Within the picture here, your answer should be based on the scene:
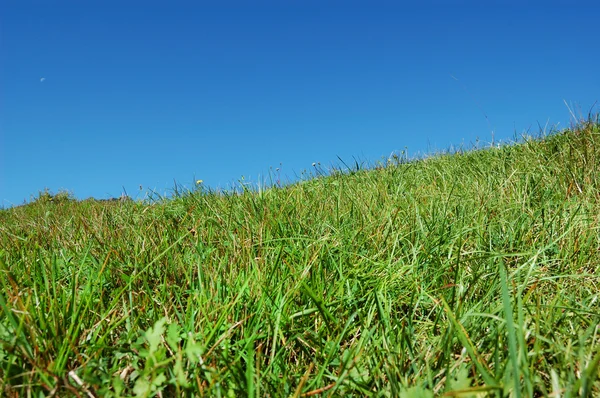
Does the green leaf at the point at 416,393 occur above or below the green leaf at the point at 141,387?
below

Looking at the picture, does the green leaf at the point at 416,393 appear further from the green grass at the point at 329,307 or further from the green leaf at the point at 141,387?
the green leaf at the point at 141,387

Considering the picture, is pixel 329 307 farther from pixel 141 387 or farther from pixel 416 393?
pixel 141 387

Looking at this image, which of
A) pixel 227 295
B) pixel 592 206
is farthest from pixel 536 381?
pixel 592 206

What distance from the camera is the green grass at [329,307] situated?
1.25 metres

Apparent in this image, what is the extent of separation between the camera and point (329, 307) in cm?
178

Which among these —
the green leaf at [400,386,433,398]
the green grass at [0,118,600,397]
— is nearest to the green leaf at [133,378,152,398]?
the green grass at [0,118,600,397]

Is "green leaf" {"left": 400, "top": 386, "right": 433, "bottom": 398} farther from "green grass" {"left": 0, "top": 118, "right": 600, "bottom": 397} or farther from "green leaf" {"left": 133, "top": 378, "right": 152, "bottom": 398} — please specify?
"green leaf" {"left": 133, "top": 378, "right": 152, "bottom": 398}

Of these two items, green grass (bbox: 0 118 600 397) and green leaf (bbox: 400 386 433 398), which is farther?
green grass (bbox: 0 118 600 397)

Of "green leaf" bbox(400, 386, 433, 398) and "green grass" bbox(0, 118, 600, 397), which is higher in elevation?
"green grass" bbox(0, 118, 600, 397)

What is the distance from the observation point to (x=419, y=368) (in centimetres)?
140

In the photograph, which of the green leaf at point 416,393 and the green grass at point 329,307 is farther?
the green grass at point 329,307

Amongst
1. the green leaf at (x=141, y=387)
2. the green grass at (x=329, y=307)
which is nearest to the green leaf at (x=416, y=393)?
the green grass at (x=329, y=307)

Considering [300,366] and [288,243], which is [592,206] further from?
[300,366]

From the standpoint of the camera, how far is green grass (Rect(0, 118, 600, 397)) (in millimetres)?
1250
